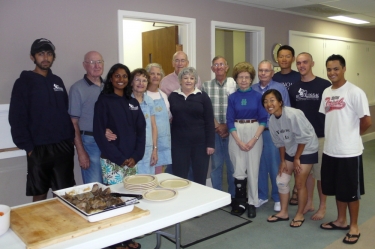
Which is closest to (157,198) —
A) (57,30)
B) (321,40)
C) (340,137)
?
(340,137)

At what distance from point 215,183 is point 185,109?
1.04 meters

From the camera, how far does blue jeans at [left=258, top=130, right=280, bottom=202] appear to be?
337cm

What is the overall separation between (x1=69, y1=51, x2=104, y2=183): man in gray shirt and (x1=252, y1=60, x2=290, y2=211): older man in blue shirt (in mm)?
1536

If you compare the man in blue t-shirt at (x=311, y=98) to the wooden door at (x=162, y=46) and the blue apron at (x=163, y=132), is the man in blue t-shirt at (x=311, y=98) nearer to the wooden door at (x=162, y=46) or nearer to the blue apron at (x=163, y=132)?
the blue apron at (x=163, y=132)

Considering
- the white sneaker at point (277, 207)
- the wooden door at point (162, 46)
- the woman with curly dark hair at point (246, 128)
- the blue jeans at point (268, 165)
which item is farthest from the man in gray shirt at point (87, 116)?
the white sneaker at point (277, 207)

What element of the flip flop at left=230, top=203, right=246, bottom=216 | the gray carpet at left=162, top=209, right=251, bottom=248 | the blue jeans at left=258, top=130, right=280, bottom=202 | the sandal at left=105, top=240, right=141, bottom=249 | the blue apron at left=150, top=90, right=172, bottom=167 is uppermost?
the blue apron at left=150, top=90, right=172, bottom=167

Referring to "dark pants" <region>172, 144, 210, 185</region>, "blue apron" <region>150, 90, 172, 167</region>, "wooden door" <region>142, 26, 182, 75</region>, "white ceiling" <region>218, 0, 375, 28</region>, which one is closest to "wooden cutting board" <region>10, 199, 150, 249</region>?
"blue apron" <region>150, 90, 172, 167</region>

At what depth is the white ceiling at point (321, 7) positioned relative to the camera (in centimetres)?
436

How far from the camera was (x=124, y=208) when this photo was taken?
144cm

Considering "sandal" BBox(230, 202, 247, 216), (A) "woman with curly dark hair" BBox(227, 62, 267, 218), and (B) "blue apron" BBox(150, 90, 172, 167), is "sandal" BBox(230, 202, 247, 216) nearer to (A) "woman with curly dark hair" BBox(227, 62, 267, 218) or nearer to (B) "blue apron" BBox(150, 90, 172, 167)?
(A) "woman with curly dark hair" BBox(227, 62, 267, 218)

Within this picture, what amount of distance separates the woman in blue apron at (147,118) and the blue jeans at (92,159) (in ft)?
1.15

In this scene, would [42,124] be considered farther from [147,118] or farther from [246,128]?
[246,128]

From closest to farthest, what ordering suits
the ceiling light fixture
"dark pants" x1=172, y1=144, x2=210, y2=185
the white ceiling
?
"dark pants" x1=172, y1=144, x2=210, y2=185 → the white ceiling → the ceiling light fixture

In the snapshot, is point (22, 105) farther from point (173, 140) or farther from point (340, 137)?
Result: point (340, 137)
